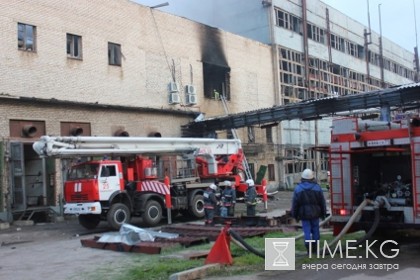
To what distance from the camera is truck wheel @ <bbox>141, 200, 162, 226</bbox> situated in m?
17.8

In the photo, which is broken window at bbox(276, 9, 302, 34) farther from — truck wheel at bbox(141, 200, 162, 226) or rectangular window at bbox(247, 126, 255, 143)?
truck wheel at bbox(141, 200, 162, 226)

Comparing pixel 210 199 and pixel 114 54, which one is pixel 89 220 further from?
pixel 114 54

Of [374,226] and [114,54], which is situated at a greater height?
[114,54]

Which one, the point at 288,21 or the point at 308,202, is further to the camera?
the point at 288,21

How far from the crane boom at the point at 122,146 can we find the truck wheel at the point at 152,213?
1845mm

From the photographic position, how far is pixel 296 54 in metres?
38.9

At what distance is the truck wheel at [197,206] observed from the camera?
780 inches

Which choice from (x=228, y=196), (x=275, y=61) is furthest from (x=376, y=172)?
(x=275, y=61)

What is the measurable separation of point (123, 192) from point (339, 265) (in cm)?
1007

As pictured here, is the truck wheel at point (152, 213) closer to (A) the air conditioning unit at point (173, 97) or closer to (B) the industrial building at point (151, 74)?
(B) the industrial building at point (151, 74)

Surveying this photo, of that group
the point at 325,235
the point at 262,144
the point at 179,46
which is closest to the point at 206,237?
the point at 325,235

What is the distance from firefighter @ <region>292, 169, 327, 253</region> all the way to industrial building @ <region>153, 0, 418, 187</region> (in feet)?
78.0

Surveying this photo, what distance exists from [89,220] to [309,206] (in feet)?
33.8

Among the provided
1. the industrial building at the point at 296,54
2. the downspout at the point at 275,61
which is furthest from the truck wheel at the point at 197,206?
the downspout at the point at 275,61
